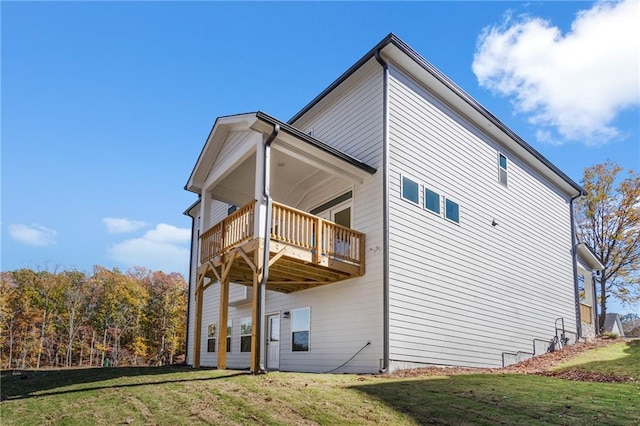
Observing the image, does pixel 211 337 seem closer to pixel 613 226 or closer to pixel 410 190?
pixel 410 190

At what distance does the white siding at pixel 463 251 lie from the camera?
12.4 meters

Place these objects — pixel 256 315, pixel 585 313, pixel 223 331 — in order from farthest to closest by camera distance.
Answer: pixel 585 313 → pixel 223 331 → pixel 256 315

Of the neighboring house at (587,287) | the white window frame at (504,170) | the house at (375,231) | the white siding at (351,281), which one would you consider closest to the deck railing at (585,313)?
the neighboring house at (587,287)

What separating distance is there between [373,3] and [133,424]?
1121 centimetres

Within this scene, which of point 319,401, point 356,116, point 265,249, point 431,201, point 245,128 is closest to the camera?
point 319,401

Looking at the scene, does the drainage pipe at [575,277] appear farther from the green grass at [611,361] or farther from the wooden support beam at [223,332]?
the wooden support beam at [223,332]

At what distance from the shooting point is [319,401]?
7.27 meters

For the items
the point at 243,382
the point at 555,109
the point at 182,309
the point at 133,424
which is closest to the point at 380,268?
the point at 243,382

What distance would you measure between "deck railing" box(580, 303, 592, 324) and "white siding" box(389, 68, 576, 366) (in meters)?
2.02

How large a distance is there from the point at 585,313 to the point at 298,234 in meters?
16.1

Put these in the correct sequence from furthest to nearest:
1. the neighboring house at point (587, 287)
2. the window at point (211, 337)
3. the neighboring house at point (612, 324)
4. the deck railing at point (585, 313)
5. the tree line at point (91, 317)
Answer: the tree line at point (91, 317), the neighboring house at point (612, 324), the neighboring house at point (587, 287), the deck railing at point (585, 313), the window at point (211, 337)

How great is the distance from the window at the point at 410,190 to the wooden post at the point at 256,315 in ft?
14.4

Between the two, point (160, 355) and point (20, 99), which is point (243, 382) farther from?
point (160, 355)

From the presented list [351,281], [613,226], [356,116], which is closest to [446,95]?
[356,116]
